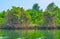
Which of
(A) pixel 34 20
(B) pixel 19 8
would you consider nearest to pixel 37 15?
(A) pixel 34 20

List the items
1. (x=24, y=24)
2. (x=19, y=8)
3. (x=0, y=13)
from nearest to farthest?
(x=24, y=24) < (x=19, y=8) < (x=0, y=13)

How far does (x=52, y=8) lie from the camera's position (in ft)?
226

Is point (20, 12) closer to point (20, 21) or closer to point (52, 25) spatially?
point (20, 21)

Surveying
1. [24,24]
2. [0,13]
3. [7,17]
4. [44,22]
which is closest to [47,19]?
[44,22]

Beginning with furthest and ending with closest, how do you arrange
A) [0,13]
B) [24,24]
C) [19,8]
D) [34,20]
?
[0,13]
[34,20]
[19,8]
[24,24]

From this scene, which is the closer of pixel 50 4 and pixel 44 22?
pixel 44 22

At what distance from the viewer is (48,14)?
193 feet

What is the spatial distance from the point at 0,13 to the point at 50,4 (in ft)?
55.3

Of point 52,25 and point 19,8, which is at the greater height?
point 19,8

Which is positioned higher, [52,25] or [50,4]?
[50,4]

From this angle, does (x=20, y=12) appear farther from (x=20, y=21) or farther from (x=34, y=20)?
(x=34, y=20)

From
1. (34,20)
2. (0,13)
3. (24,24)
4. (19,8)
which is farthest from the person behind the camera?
(0,13)

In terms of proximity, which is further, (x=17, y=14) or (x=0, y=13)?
(x=0, y=13)

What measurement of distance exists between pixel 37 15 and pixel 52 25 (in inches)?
567
